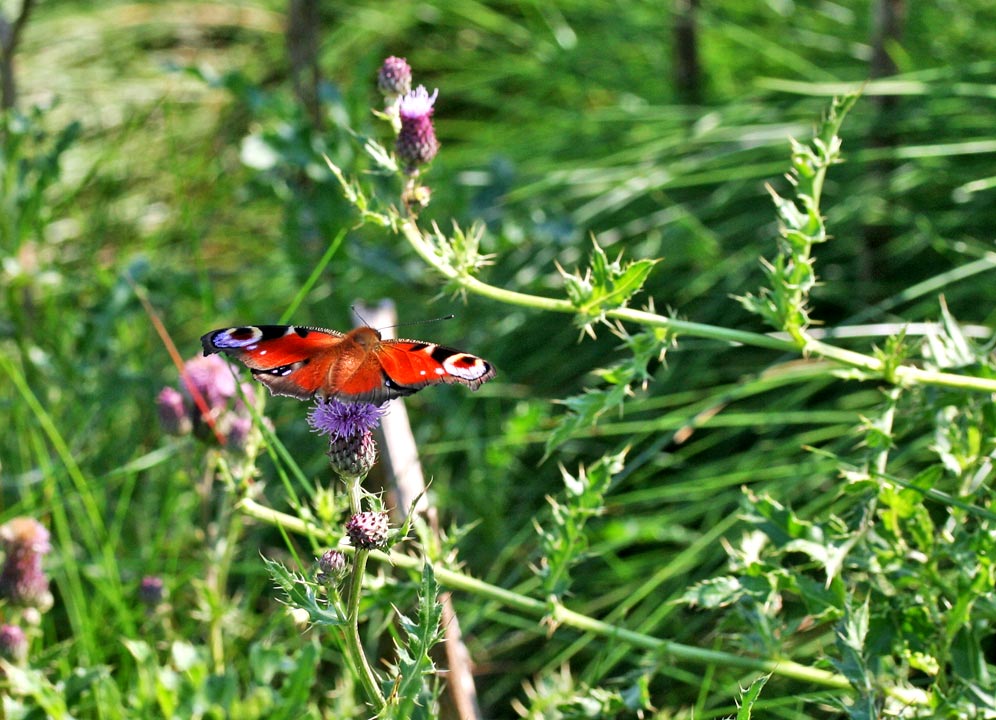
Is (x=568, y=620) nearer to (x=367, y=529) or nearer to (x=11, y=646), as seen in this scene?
(x=367, y=529)

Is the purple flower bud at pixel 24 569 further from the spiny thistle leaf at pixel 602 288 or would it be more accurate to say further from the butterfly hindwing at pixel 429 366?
the spiny thistle leaf at pixel 602 288

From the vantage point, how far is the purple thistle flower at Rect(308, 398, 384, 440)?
1.44 metres

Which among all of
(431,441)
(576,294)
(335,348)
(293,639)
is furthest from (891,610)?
(431,441)

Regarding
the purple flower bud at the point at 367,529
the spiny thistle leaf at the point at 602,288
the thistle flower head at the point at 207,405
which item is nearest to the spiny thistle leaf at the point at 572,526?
the spiny thistle leaf at the point at 602,288

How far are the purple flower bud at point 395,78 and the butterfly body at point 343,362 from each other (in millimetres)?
410

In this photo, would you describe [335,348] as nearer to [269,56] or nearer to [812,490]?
[812,490]

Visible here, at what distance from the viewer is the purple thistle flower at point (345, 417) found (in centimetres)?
144

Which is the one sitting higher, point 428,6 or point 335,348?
point 335,348

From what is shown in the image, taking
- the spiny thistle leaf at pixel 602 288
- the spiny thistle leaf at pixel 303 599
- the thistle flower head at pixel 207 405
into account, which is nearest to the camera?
the spiny thistle leaf at pixel 303 599

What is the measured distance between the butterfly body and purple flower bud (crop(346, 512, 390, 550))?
0.55 ft

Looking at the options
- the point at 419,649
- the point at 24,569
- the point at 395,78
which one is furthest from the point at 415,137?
the point at 24,569

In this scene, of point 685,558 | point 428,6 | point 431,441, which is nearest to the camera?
point 685,558

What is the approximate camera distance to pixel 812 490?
2652 mm

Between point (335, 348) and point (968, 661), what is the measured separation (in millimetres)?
1032
